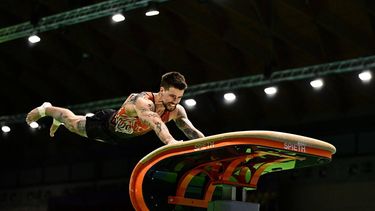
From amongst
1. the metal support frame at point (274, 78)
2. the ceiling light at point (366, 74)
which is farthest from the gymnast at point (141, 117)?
the ceiling light at point (366, 74)

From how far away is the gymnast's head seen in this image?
6.03m

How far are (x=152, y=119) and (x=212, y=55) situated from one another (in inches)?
419

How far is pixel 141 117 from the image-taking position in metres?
6.09

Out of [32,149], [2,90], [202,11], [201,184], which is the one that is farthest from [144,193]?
[32,149]

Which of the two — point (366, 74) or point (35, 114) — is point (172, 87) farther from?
point (366, 74)

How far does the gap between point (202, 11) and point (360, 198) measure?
536 cm

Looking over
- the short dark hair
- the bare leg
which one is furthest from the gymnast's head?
the bare leg

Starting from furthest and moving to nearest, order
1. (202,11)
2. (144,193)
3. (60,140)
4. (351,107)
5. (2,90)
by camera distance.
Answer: (60,140)
(2,90)
(351,107)
(202,11)
(144,193)

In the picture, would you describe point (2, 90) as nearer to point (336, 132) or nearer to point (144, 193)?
point (336, 132)

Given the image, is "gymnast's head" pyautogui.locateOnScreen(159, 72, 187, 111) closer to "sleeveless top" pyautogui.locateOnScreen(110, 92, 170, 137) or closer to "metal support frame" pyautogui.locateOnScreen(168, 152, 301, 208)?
"sleeveless top" pyautogui.locateOnScreen(110, 92, 170, 137)

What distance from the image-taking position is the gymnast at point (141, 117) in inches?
237

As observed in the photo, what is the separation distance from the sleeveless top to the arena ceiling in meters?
7.98

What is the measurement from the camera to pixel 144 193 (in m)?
5.86

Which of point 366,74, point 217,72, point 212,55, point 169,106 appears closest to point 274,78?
point 212,55
